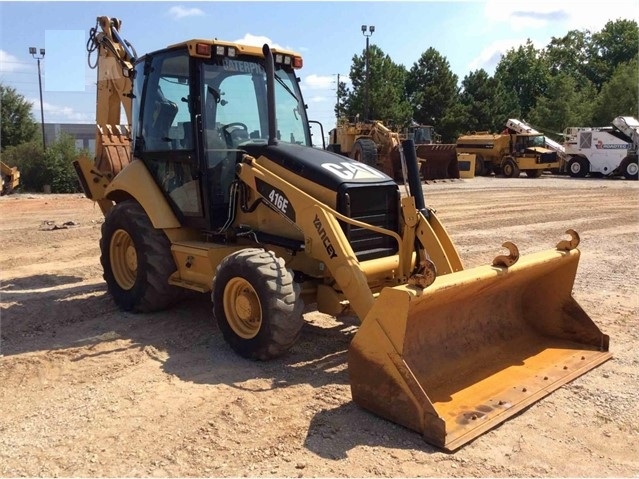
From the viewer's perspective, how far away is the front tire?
480cm

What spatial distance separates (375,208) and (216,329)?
1907 mm

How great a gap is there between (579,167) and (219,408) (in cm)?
3180

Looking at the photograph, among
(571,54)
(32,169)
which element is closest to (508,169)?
(32,169)

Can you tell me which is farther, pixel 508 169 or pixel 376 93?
pixel 376 93

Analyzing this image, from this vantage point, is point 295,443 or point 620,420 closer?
point 295,443

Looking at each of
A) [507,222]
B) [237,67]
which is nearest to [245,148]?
[237,67]

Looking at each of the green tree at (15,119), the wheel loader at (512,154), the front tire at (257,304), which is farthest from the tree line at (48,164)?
the front tire at (257,304)

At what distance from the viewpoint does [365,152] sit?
23.8 metres

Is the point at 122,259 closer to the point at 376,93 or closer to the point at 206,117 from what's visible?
the point at 206,117

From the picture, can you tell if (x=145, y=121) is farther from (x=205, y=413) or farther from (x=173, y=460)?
(x=173, y=460)

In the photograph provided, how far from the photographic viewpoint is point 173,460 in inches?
141

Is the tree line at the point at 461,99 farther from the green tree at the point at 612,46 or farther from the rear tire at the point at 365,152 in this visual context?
the rear tire at the point at 365,152

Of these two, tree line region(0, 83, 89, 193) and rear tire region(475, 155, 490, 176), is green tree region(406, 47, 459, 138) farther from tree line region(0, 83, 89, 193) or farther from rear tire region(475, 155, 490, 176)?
tree line region(0, 83, 89, 193)

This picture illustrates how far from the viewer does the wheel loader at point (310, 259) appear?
412 centimetres
